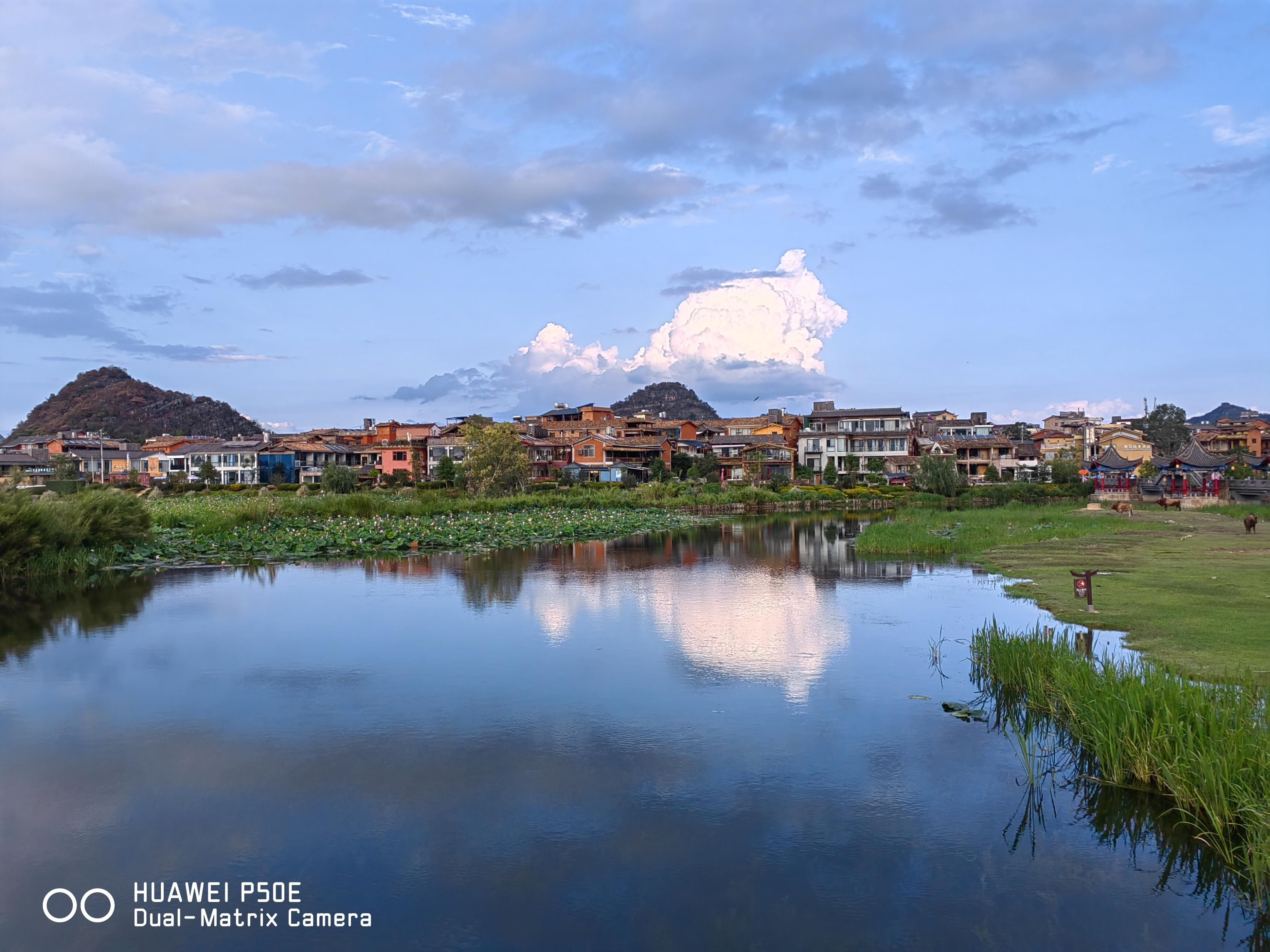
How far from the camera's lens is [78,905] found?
6.63m

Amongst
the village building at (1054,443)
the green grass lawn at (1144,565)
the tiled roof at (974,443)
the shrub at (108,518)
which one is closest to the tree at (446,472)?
the green grass lawn at (1144,565)

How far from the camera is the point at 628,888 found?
263 inches

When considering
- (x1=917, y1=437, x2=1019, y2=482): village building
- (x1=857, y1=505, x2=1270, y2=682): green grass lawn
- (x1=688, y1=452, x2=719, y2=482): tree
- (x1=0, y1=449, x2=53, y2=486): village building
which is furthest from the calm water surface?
(x1=917, y1=437, x2=1019, y2=482): village building

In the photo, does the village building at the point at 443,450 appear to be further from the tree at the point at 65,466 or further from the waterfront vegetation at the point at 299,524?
the tree at the point at 65,466

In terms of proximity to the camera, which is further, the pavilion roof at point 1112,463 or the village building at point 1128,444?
the village building at point 1128,444

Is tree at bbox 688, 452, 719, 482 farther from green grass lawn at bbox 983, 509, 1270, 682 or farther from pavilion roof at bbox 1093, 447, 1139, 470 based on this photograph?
green grass lawn at bbox 983, 509, 1270, 682

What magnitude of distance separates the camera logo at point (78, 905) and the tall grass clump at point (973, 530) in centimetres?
2413

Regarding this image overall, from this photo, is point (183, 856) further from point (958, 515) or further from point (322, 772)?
point (958, 515)

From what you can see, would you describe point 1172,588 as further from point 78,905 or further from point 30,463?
point 30,463

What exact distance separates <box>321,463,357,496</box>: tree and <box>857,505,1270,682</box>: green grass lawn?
1377 inches

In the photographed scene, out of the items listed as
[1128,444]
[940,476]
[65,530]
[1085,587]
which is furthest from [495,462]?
[1128,444]

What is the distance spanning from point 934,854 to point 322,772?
6097mm

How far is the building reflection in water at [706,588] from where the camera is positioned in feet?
46.8

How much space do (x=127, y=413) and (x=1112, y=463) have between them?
129189 mm
